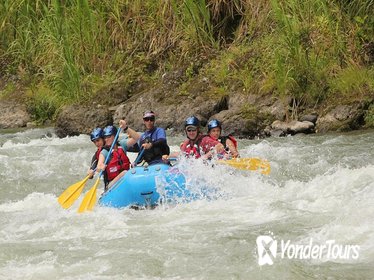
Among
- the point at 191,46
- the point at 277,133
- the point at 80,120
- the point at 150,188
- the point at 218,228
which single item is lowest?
the point at 80,120

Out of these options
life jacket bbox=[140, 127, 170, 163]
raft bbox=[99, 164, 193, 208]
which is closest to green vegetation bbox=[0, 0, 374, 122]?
life jacket bbox=[140, 127, 170, 163]

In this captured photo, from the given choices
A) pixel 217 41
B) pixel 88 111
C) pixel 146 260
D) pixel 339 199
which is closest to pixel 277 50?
pixel 217 41

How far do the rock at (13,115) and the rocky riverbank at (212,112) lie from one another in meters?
0.02

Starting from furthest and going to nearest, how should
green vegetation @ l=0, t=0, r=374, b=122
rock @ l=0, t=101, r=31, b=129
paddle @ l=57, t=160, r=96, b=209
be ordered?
rock @ l=0, t=101, r=31, b=129
green vegetation @ l=0, t=0, r=374, b=122
paddle @ l=57, t=160, r=96, b=209

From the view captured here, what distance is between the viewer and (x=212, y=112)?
12.6m

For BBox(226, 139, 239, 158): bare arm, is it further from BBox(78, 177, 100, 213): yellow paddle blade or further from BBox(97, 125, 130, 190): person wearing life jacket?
BBox(78, 177, 100, 213): yellow paddle blade

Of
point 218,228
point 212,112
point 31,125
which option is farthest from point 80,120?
point 218,228

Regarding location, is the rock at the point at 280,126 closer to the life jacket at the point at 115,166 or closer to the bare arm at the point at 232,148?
the bare arm at the point at 232,148

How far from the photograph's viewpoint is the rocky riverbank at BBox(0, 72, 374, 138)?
11.4m

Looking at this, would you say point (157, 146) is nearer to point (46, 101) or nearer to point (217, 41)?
point (217, 41)

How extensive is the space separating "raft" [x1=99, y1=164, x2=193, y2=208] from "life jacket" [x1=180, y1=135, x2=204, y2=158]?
1.88 ft

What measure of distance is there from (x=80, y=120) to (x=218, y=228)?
776 cm

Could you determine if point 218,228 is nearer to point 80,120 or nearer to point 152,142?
point 152,142

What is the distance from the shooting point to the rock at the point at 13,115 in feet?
51.1
